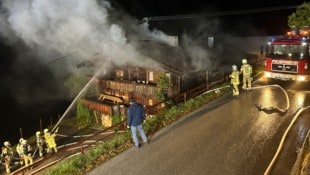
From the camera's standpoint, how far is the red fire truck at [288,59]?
1712 cm

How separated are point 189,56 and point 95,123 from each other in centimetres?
1041

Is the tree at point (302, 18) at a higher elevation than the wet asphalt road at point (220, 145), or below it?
higher

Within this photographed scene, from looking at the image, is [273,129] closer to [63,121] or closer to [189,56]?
[189,56]

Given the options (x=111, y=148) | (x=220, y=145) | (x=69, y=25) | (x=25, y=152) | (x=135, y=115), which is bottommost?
(x=25, y=152)

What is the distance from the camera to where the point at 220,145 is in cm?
1034

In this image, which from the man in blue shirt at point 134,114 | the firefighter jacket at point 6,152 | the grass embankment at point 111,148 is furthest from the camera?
the firefighter jacket at point 6,152

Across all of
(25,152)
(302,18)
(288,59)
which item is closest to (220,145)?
(288,59)

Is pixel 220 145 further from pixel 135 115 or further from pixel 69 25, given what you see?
pixel 69 25

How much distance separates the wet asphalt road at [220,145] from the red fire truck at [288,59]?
353 centimetres

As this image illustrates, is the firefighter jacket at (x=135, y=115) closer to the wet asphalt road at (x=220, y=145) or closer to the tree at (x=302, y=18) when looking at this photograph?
the wet asphalt road at (x=220, y=145)

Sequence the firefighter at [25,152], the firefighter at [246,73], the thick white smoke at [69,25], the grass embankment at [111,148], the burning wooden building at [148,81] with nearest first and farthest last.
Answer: the grass embankment at [111,148], the firefighter at [246,73], the thick white smoke at [69,25], the firefighter at [25,152], the burning wooden building at [148,81]

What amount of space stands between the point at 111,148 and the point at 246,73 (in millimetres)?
8187

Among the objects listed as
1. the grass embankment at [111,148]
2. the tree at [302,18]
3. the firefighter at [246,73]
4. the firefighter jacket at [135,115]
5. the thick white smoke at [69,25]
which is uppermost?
the tree at [302,18]

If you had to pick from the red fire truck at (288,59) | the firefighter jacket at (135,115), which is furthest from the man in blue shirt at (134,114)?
the red fire truck at (288,59)
